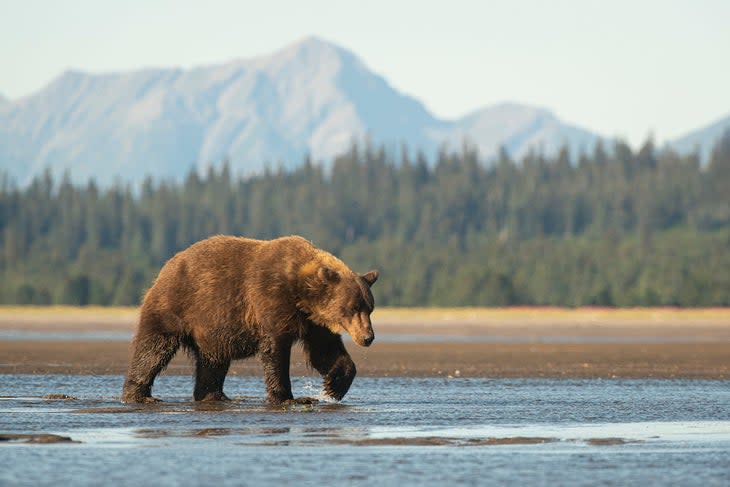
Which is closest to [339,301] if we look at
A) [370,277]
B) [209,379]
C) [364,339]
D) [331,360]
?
[364,339]

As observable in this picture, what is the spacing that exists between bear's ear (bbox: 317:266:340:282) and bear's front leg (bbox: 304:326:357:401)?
111cm

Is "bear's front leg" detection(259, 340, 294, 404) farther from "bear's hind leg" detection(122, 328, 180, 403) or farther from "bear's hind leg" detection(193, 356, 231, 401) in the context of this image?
"bear's hind leg" detection(122, 328, 180, 403)

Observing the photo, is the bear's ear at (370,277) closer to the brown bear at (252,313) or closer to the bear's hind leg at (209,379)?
the brown bear at (252,313)

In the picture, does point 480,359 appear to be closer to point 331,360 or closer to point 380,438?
point 331,360

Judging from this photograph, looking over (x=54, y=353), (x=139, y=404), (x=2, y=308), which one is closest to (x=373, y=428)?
(x=139, y=404)

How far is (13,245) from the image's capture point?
192m

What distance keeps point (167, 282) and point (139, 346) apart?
1.19 meters

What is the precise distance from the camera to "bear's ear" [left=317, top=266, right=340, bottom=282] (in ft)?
76.3

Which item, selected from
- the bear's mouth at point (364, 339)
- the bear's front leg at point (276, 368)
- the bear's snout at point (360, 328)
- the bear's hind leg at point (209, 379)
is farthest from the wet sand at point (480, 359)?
the bear's mouth at point (364, 339)

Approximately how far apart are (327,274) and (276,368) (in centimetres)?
179

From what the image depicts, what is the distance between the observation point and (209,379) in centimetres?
2439

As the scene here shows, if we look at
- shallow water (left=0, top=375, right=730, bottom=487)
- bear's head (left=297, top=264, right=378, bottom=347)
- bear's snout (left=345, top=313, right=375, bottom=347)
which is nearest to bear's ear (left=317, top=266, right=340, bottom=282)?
bear's head (left=297, top=264, right=378, bottom=347)

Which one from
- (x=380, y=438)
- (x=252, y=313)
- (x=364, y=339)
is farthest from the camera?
(x=252, y=313)

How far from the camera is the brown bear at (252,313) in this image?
23531 millimetres
